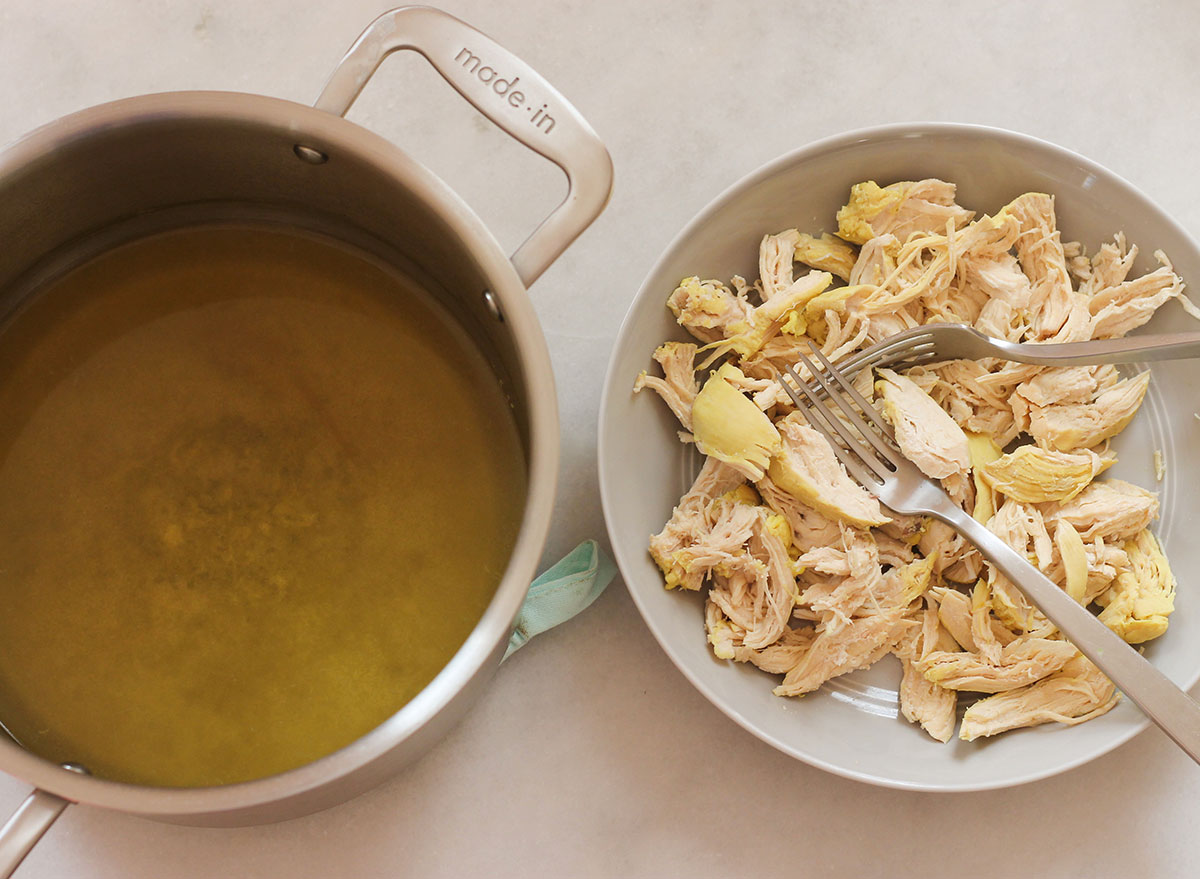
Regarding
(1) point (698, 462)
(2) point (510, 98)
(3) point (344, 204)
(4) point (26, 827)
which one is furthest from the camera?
(1) point (698, 462)

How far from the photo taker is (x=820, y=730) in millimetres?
880

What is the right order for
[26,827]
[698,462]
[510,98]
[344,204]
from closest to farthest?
[26,827] < [510,98] < [344,204] < [698,462]

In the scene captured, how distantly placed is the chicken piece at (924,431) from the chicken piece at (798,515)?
100 millimetres

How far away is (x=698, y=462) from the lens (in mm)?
945

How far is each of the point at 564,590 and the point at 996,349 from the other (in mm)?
448

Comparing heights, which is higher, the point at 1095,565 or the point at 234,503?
the point at 234,503

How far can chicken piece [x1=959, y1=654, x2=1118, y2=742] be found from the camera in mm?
860

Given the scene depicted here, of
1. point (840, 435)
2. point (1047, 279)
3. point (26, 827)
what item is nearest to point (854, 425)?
point (840, 435)

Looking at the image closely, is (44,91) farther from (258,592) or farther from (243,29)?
(258,592)

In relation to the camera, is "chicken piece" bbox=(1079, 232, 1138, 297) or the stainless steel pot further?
"chicken piece" bbox=(1079, 232, 1138, 297)

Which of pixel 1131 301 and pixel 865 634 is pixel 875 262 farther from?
pixel 865 634

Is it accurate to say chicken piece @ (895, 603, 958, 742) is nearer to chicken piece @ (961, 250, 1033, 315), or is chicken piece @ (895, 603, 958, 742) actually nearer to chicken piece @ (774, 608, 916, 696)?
chicken piece @ (774, 608, 916, 696)

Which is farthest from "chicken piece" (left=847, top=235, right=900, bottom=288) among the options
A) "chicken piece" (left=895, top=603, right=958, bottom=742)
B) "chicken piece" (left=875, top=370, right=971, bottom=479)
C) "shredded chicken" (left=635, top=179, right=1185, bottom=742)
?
"chicken piece" (left=895, top=603, right=958, bottom=742)

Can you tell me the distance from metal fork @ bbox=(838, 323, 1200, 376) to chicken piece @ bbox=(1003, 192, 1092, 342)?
28 mm
